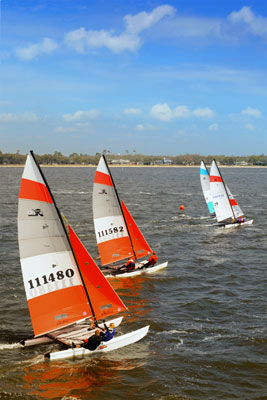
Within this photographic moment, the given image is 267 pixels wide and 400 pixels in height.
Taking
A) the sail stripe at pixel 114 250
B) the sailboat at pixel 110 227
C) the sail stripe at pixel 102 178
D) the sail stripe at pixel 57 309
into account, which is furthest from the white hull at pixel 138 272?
the sail stripe at pixel 57 309

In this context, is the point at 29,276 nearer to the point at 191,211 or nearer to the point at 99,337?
the point at 99,337

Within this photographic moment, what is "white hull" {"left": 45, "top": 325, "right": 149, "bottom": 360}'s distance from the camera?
732 inches

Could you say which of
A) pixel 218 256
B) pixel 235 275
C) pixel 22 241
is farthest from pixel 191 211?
pixel 22 241

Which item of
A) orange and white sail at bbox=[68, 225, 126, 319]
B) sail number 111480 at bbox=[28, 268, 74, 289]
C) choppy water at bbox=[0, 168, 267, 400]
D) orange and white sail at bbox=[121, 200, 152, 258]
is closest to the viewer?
choppy water at bbox=[0, 168, 267, 400]

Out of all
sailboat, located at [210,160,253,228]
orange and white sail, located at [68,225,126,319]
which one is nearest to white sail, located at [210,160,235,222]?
sailboat, located at [210,160,253,228]

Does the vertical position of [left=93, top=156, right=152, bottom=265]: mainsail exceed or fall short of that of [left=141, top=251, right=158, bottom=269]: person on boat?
it exceeds it

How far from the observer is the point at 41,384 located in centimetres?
1716

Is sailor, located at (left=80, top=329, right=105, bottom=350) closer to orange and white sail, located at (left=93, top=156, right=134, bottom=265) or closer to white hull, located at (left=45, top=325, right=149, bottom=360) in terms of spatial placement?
white hull, located at (left=45, top=325, right=149, bottom=360)

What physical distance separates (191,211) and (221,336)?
4773cm

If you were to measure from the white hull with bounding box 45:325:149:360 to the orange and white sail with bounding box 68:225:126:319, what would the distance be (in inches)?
55.3

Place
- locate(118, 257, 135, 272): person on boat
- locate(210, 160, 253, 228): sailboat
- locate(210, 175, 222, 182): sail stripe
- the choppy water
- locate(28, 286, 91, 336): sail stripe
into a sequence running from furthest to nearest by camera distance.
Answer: locate(210, 175, 222, 182): sail stripe, locate(210, 160, 253, 228): sailboat, locate(118, 257, 135, 272): person on boat, locate(28, 286, 91, 336): sail stripe, the choppy water

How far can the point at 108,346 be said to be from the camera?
19469 mm

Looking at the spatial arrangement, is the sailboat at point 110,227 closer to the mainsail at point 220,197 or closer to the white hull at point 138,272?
the white hull at point 138,272

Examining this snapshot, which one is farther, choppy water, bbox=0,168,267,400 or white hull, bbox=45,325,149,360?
white hull, bbox=45,325,149,360
